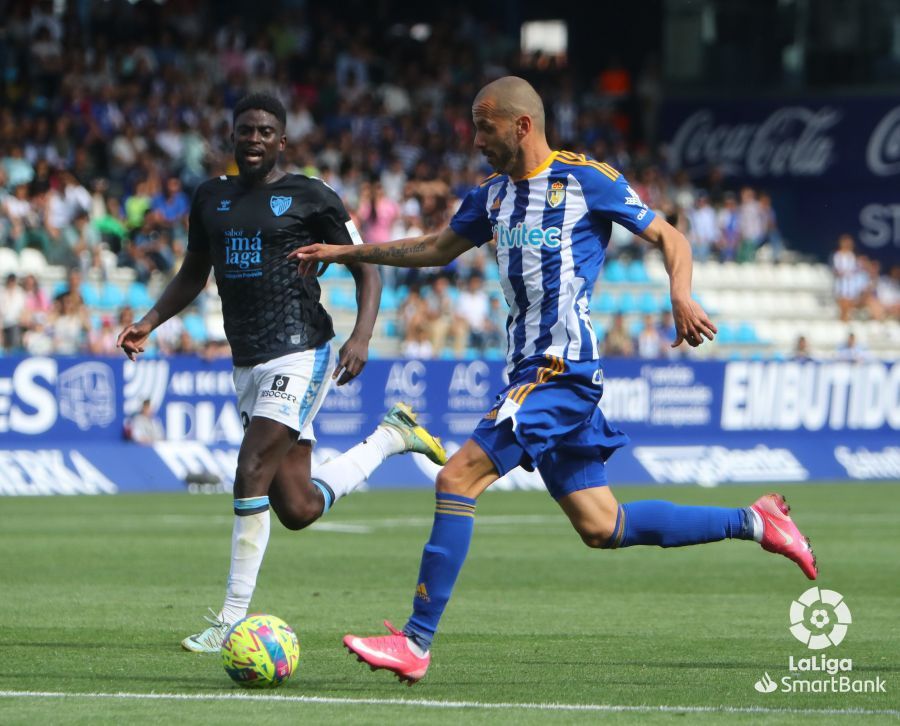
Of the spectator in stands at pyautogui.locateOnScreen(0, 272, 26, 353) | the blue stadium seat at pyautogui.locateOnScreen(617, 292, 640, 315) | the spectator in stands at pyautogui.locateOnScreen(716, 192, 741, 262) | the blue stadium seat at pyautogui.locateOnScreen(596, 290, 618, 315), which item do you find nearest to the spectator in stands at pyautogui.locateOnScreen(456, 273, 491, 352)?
the blue stadium seat at pyautogui.locateOnScreen(596, 290, 618, 315)

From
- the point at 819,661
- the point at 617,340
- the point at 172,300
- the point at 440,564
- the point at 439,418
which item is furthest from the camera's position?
the point at 617,340

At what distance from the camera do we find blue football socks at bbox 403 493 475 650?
6883 millimetres

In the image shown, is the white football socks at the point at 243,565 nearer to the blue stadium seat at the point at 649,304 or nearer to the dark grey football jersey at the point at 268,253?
the dark grey football jersey at the point at 268,253

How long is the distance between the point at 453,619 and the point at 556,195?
3.19 meters

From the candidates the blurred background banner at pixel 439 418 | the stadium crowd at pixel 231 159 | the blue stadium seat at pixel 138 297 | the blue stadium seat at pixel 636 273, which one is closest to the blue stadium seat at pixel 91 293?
the stadium crowd at pixel 231 159

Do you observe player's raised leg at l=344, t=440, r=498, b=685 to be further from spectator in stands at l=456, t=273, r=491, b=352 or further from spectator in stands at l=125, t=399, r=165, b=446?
spectator in stands at l=456, t=273, r=491, b=352

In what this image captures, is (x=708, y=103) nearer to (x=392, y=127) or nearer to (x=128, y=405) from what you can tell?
(x=392, y=127)

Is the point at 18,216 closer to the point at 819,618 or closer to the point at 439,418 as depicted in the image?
the point at 439,418

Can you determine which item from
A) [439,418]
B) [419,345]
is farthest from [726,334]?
[439,418]

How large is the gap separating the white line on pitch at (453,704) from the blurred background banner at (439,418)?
13623mm

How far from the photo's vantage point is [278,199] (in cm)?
865

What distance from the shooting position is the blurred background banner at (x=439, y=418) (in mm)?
20281

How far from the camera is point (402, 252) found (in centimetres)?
771

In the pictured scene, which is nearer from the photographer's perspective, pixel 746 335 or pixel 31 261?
pixel 31 261
